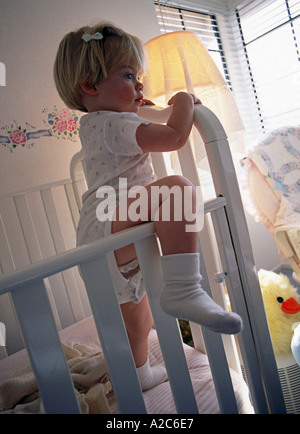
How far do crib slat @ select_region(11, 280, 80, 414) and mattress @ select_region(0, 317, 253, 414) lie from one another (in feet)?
0.97

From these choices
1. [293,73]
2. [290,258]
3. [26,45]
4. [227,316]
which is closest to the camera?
[227,316]

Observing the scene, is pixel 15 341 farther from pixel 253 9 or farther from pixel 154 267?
pixel 253 9

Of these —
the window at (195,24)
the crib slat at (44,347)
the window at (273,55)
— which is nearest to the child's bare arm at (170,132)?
the crib slat at (44,347)

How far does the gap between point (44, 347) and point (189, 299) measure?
9.0 inches

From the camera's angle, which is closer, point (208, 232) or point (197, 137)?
point (208, 232)

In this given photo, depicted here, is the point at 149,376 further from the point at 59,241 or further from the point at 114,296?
the point at 59,241

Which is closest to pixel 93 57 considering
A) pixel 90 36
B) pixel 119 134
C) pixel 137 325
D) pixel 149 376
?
pixel 90 36

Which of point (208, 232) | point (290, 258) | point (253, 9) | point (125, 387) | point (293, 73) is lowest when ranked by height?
point (290, 258)

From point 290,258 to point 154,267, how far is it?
1.40 m

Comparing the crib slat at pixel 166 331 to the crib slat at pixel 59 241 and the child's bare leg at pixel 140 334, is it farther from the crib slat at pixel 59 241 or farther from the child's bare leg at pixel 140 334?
the crib slat at pixel 59 241

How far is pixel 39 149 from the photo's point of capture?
1296mm

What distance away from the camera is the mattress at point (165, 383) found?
2.40 ft

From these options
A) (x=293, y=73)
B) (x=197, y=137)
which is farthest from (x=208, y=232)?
(x=293, y=73)

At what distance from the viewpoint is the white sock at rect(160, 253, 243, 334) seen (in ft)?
1.59
